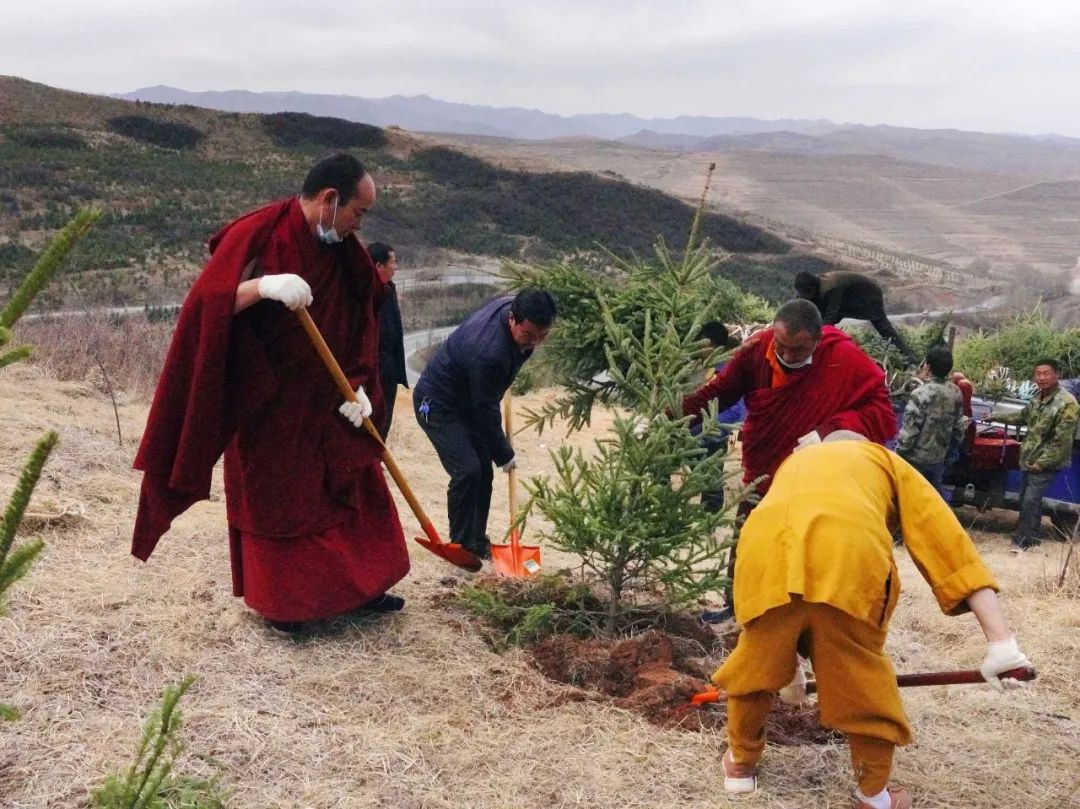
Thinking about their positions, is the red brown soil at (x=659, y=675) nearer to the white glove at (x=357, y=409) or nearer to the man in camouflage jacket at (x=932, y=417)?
the white glove at (x=357, y=409)

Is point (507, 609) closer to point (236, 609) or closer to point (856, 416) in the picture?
point (236, 609)

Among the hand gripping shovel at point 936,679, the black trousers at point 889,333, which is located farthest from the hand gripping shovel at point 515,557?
the black trousers at point 889,333

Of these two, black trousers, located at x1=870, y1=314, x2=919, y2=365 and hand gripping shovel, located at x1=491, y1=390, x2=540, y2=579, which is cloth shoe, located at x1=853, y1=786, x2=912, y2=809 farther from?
black trousers, located at x1=870, y1=314, x2=919, y2=365

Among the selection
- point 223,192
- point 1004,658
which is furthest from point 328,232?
point 223,192

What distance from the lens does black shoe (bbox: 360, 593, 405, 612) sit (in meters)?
4.55

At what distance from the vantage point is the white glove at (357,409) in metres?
4.12

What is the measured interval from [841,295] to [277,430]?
19.8ft

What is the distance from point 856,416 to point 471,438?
6.94ft

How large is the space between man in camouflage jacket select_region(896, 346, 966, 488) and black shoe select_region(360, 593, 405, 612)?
15.4 ft

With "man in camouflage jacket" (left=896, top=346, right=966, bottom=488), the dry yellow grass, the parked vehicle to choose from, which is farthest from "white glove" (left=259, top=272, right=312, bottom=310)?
the parked vehicle

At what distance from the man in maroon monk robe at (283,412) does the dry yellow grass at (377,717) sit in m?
0.35

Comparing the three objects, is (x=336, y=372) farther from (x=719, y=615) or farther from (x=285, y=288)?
(x=719, y=615)

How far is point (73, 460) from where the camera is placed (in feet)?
21.2

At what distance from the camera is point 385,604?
15.1 feet
